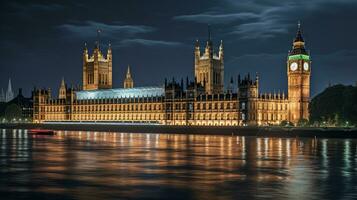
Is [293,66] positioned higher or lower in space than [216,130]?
higher

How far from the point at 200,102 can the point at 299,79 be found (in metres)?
28.6

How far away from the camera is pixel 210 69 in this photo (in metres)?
166

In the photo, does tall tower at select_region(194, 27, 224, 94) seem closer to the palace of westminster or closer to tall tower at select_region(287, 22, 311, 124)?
the palace of westminster

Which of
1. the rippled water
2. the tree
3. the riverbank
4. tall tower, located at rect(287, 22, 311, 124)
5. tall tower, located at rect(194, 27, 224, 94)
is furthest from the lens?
tall tower, located at rect(194, 27, 224, 94)

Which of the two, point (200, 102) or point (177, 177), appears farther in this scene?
point (200, 102)

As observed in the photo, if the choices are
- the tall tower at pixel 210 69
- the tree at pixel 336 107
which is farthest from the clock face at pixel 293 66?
the tall tower at pixel 210 69

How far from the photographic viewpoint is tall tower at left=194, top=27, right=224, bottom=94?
166 m

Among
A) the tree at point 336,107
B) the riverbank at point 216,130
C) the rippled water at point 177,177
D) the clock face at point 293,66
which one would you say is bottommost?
the rippled water at point 177,177

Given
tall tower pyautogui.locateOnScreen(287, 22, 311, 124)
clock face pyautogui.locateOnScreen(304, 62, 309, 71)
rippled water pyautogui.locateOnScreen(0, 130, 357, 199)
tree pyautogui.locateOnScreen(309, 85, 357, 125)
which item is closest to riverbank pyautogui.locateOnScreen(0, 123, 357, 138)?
tree pyautogui.locateOnScreen(309, 85, 357, 125)

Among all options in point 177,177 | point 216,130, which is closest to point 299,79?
point 216,130

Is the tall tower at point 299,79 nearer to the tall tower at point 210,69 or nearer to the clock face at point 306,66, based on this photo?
the clock face at point 306,66

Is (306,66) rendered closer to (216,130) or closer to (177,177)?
(216,130)

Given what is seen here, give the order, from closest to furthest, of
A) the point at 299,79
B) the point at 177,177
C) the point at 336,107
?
the point at 177,177 → the point at 336,107 → the point at 299,79

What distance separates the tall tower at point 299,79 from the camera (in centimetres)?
13100
